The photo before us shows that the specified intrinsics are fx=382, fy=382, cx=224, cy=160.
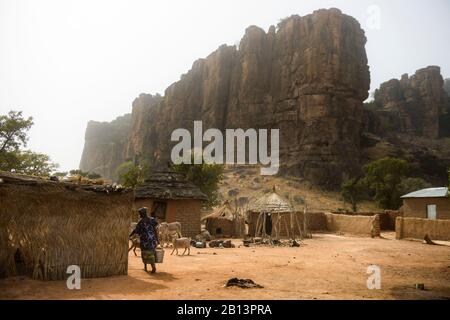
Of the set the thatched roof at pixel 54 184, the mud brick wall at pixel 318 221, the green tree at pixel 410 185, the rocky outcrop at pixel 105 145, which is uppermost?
the rocky outcrop at pixel 105 145

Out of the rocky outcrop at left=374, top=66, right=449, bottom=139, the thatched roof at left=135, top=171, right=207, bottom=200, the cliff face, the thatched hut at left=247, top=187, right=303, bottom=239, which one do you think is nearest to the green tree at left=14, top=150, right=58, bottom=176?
the thatched roof at left=135, top=171, right=207, bottom=200

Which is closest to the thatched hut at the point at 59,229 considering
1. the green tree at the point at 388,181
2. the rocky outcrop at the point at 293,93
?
the green tree at the point at 388,181

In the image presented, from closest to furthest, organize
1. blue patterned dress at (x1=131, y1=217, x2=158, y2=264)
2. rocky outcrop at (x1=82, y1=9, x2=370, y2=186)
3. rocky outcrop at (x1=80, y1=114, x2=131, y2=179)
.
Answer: blue patterned dress at (x1=131, y1=217, x2=158, y2=264) < rocky outcrop at (x1=82, y1=9, x2=370, y2=186) < rocky outcrop at (x1=80, y1=114, x2=131, y2=179)

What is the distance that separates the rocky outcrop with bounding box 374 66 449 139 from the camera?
74625 mm

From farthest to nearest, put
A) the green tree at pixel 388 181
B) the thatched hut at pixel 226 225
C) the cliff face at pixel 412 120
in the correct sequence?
the cliff face at pixel 412 120 < the green tree at pixel 388 181 < the thatched hut at pixel 226 225

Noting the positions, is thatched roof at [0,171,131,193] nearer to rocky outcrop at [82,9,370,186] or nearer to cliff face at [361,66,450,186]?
rocky outcrop at [82,9,370,186]

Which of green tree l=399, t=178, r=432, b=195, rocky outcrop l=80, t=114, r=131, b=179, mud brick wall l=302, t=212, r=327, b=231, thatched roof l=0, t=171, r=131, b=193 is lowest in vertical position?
mud brick wall l=302, t=212, r=327, b=231

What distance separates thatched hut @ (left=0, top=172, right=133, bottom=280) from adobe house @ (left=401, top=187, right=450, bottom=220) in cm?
2303

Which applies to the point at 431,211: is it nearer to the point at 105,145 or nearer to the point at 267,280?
the point at 267,280

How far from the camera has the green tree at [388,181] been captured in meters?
38.8

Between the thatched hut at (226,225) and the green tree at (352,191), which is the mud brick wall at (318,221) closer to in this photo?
the thatched hut at (226,225)

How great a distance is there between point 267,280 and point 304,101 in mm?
50915

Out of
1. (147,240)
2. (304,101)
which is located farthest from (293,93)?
(147,240)
